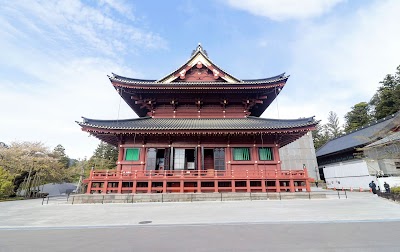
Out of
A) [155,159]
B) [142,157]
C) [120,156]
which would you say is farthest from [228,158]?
[120,156]

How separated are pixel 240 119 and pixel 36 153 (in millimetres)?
33749

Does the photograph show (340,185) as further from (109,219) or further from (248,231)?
(109,219)

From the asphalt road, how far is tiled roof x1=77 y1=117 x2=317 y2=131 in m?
9.85

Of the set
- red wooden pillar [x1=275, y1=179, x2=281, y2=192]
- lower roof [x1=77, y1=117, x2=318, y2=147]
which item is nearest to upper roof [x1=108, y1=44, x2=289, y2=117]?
lower roof [x1=77, y1=117, x2=318, y2=147]

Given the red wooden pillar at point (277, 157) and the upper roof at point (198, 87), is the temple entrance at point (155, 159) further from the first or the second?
the red wooden pillar at point (277, 157)

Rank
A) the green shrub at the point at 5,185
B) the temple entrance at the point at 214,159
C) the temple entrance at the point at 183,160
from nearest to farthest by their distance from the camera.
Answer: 1. the temple entrance at the point at 183,160
2. the temple entrance at the point at 214,159
3. the green shrub at the point at 5,185

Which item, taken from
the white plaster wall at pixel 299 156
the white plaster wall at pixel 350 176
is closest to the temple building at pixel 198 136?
the white plaster wall at pixel 350 176

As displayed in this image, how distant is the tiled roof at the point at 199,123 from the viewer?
658 inches

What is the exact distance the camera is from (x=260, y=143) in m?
18.6

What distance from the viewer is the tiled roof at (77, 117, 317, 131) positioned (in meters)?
16.7

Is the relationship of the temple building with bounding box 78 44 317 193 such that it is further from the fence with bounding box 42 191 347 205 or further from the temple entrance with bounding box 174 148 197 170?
the fence with bounding box 42 191 347 205

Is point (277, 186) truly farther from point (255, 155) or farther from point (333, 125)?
point (333, 125)

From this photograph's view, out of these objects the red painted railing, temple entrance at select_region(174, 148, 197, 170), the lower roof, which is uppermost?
the lower roof

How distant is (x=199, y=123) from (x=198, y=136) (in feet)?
4.71
